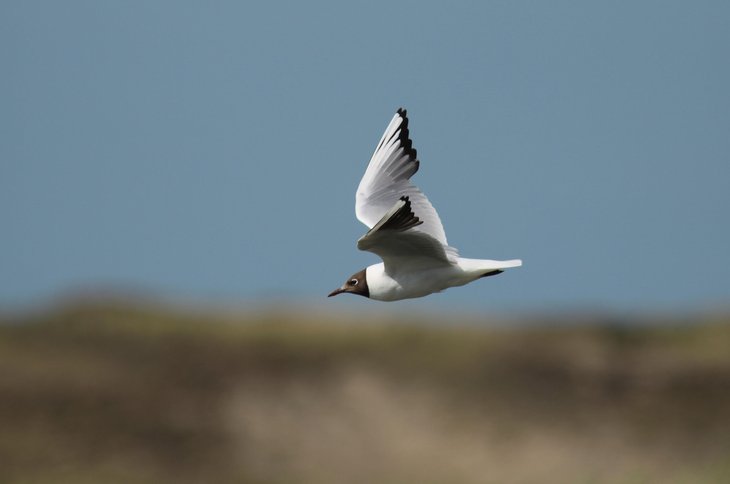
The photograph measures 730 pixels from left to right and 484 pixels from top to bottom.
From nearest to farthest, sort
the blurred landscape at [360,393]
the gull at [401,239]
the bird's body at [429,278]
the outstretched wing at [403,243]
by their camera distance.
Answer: the outstretched wing at [403,243]
the gull at [401,239]
the bird's body at [429,278]
the blurred landscape at [360,393]

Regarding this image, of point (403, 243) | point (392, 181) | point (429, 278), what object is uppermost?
point (392, 181)

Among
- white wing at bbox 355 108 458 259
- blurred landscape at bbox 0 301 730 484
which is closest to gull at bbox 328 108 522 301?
white wing at bbox 355 108 458 259

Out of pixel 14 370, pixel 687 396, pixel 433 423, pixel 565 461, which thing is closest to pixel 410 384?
pixel 433 423

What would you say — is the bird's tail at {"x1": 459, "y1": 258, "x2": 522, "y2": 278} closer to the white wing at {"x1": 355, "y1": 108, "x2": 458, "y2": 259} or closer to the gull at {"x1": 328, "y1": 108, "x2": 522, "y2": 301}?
the gull at {"x1": 328, "y1": 108, "x2": 522, "y2": 301}

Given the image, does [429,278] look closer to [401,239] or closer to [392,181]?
[401,239]

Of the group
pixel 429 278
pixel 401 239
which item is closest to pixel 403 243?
pixel 401 239

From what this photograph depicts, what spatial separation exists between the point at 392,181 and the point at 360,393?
28.1 ft

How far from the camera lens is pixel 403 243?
461 inches

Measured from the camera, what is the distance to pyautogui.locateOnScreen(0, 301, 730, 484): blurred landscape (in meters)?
20.5

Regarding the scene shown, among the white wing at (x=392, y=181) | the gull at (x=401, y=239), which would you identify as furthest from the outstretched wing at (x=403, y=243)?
the white wing at (x=392, y=181)

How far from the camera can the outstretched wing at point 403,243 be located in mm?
11273

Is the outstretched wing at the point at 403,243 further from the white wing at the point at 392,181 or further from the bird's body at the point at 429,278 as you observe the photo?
the white wing at the point at 392,181

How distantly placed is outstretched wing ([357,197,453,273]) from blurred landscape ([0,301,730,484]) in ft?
28.6

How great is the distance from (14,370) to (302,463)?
4.19m
